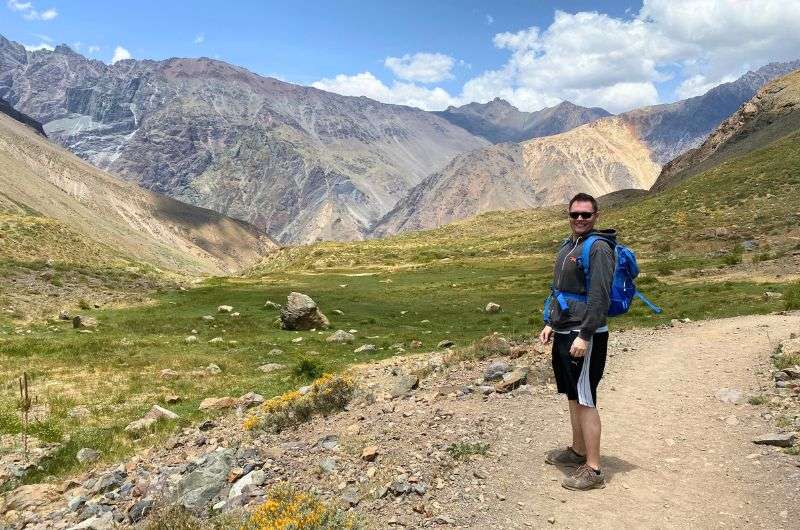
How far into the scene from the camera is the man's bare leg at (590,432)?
27.5 ft

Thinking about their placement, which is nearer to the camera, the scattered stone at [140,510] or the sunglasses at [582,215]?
the sunglasses at [582,215]

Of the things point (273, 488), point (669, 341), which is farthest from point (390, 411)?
point (669, 341)

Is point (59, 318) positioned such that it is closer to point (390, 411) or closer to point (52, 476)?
point (52, 476)

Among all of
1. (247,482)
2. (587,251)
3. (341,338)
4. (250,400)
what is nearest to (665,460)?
(587,251)

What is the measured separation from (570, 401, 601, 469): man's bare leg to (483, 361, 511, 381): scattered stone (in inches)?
252

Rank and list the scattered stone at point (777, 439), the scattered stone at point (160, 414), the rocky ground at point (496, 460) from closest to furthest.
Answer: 1. the rocky ground at point (496, 460)
2. the scattered stone at point (777, 439)
3. the scattered stone at point (160, 414)

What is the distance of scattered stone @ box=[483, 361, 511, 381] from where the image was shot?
15.1 m

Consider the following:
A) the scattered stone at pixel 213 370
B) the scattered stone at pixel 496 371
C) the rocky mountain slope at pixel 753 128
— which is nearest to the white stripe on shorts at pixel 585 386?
the scattered stone at pixel 496 371

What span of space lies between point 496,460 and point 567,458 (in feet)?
3.92

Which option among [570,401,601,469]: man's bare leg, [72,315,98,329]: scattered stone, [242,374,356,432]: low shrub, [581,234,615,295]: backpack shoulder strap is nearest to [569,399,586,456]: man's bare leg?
[570,401,601,469]: man's bare leg

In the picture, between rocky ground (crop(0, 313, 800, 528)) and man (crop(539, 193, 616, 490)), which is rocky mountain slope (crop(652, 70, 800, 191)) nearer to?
rocky ground (crop(0, 313, 800, 528))

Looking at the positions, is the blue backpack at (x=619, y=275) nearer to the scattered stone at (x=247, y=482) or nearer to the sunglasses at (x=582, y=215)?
the sunglasses at (x=582, y=215)

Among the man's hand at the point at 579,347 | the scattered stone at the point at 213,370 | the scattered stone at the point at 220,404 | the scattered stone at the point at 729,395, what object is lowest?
the scattered stone at the point at 213,370

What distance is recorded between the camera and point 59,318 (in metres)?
35.0
